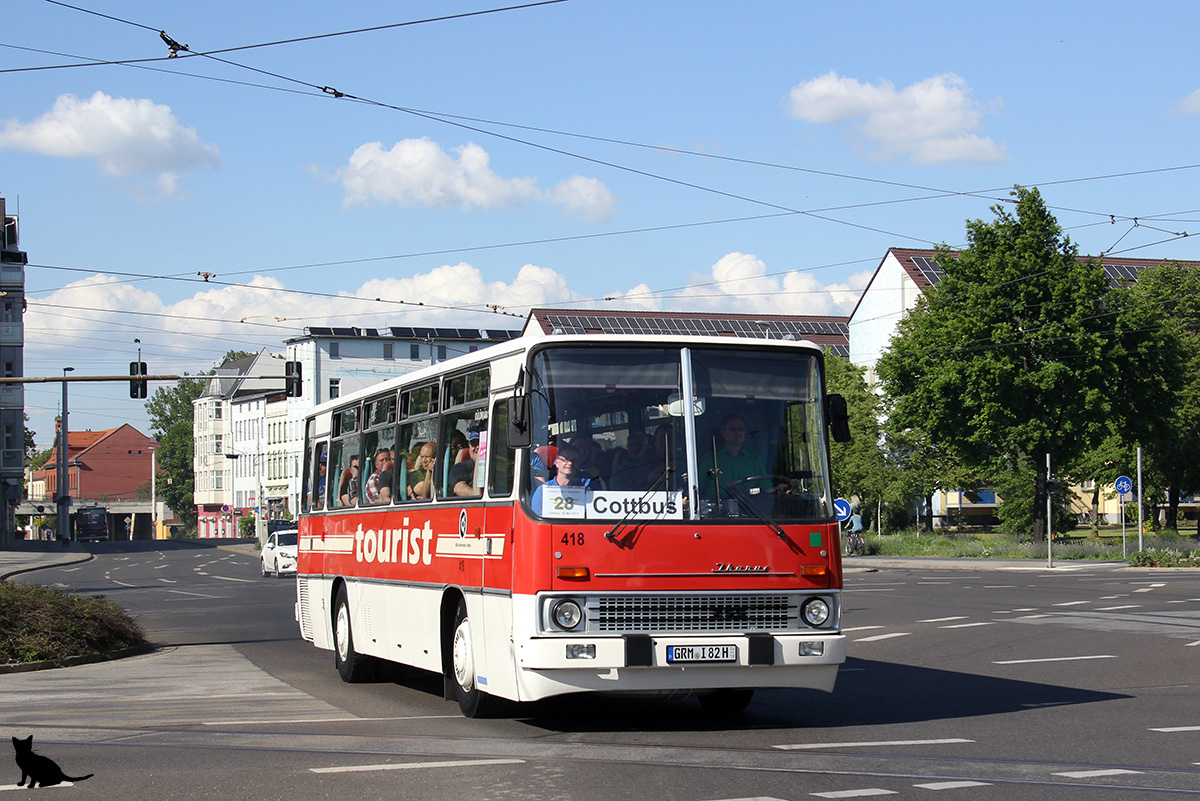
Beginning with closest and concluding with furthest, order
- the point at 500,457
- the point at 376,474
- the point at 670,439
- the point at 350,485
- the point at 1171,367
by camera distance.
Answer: the point at 670,439 < the point at 500,457 < the point at 376,474 < the point at 350,485 < the point at 1171,367

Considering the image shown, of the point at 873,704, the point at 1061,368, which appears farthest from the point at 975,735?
the point at 1061,368

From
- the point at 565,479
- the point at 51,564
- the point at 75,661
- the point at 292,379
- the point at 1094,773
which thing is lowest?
the point at 51,564

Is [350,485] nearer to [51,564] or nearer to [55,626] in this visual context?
[55,626]

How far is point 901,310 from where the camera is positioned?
85250 mm

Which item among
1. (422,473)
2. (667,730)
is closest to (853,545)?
(422,473)

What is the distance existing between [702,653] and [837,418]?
2103 millimetres

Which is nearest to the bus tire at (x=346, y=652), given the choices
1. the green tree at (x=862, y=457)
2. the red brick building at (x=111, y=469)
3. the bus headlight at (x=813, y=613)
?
the bus headlight at (x=813, y=613)

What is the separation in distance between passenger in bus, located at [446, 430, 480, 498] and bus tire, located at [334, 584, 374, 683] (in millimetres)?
3544

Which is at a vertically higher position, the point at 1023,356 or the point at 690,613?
the point at 1023,356

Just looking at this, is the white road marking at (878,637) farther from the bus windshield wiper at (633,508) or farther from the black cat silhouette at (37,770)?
the black cat silhouette at (37,770)

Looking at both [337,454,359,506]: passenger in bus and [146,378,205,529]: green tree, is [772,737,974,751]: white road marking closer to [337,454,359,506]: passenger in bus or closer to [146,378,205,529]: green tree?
[337,454,359,506]: passenger in bus

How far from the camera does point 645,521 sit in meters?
10.2

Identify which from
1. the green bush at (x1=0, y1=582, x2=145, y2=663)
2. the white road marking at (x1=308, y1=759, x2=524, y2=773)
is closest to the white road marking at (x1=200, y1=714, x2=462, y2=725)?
the white road marking at (x1=308, y1=759, x2=524, y2=773)

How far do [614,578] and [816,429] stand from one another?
6.58 ft
